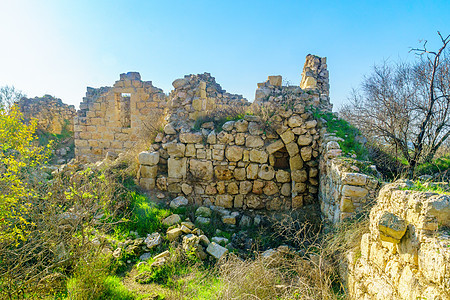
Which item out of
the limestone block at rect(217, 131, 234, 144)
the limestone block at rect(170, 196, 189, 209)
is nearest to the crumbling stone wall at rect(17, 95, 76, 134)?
the limestone block at rect(170, 196, 189, 209)

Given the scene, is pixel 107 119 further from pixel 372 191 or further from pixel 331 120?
pixel 372 191

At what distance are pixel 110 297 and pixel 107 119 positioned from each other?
764cm

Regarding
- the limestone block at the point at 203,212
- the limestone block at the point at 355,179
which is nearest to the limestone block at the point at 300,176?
the limestone block at the point at 355,179

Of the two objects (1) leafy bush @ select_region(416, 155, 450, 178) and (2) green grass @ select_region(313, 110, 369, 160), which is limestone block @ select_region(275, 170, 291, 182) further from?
(1) leafy bush @ select_region(416, 155, 450, 178)

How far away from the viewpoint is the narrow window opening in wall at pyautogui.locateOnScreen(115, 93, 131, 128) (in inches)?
377

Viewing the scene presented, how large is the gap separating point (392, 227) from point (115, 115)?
9.47 meters

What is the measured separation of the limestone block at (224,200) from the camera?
592 centimetres

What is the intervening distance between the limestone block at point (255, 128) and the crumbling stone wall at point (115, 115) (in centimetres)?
445

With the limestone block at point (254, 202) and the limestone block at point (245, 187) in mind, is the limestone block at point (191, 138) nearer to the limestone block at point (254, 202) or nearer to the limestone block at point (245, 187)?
the limestone block at point (245, 187)

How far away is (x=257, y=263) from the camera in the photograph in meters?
3.37

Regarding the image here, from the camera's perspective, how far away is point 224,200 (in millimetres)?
5922

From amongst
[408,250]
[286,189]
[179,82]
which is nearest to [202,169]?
[286,189]

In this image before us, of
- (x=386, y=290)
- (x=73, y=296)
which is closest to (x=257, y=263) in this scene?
(x=386, y=290)

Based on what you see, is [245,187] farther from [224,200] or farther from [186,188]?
[186,188]
